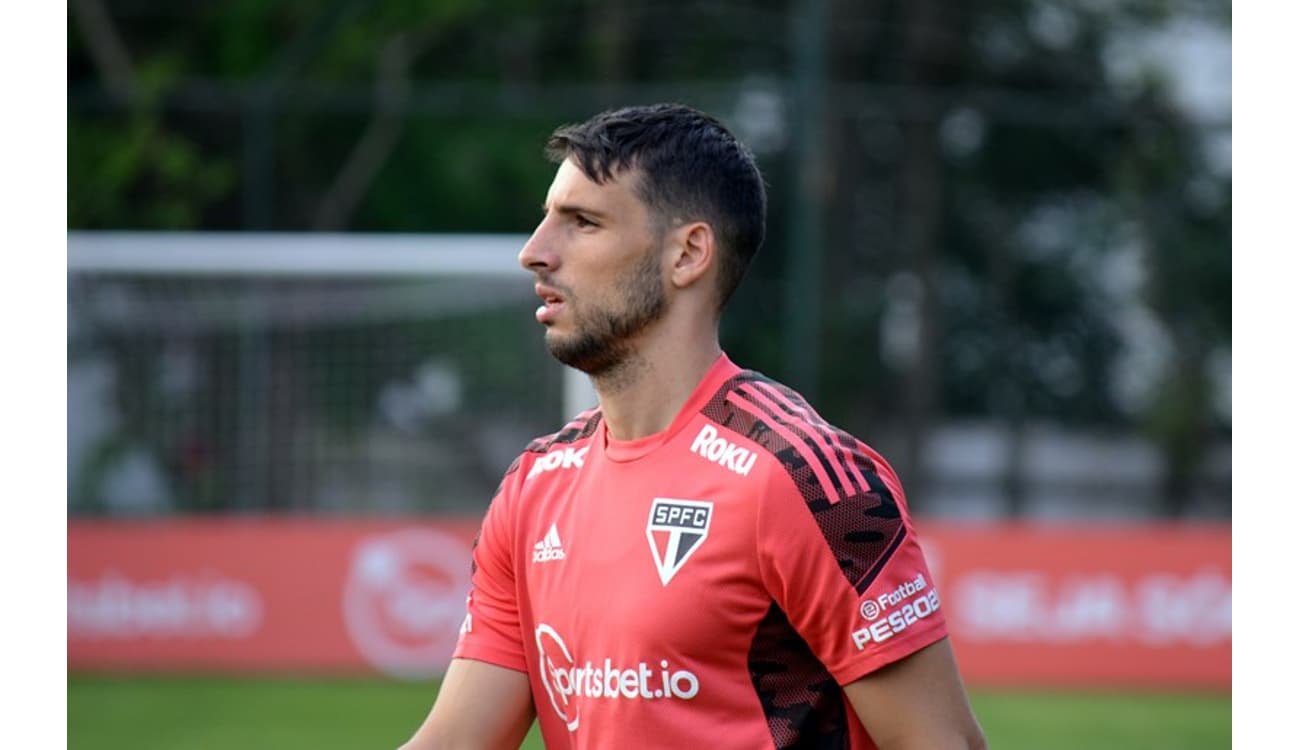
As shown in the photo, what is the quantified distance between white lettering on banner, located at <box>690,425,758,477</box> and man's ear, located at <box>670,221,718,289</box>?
0.28m

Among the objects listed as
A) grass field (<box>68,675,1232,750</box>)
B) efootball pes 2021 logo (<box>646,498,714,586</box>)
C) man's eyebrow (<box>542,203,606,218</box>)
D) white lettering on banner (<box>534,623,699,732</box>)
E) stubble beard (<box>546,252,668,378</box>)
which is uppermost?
man's eyebrow (<box>542,203,606,218</box>)

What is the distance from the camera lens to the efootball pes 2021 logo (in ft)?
10.3

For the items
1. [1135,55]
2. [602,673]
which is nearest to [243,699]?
[602,673]

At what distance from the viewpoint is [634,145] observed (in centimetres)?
328

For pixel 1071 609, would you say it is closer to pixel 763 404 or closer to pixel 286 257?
pixel 286 257

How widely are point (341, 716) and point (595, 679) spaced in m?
8.19

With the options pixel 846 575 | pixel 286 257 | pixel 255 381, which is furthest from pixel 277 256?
pixel 846 575

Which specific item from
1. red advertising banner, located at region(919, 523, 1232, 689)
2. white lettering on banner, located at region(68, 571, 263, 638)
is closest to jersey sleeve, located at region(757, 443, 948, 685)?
red advertising banner, located at region(919, 523, 1232, 689)

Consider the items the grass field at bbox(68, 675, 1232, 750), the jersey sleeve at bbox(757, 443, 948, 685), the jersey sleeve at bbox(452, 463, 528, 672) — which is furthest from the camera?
the grass field at bbox(68, 675, 1232, 750)

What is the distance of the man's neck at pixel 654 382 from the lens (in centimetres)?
332

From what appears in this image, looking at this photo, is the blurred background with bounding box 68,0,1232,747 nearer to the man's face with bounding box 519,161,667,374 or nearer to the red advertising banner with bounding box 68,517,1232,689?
the red advertising banner with bounding box 68,517,1232,689

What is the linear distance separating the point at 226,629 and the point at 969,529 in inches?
207

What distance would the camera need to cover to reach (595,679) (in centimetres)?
319

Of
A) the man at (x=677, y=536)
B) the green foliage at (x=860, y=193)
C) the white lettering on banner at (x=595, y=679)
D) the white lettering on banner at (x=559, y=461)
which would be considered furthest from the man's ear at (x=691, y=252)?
the green foliage at (x=860, y=193)
